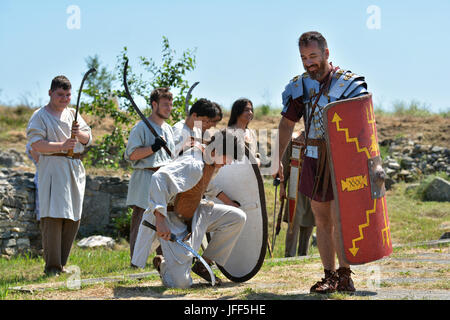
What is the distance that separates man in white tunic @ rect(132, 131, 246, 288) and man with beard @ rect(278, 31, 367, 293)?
0.64 metres

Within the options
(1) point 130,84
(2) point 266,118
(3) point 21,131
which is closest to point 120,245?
(1) point 130,84

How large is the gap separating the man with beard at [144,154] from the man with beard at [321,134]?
6.13 feet

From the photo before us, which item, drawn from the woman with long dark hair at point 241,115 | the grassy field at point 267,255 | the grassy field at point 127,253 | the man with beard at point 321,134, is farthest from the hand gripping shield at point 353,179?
the woman with long dark hair at point 241,115

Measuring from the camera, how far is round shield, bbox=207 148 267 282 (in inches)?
197

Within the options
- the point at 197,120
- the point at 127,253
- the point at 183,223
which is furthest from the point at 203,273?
the point at 127,253

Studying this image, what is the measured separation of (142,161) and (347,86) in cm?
251

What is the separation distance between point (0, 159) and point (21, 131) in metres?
4.22

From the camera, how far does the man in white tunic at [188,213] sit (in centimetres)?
459

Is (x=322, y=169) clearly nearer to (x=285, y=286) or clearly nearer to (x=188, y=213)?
(x=285, y=286)

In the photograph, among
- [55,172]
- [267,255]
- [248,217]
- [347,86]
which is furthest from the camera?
[267,255]

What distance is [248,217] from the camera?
5.16 meters
